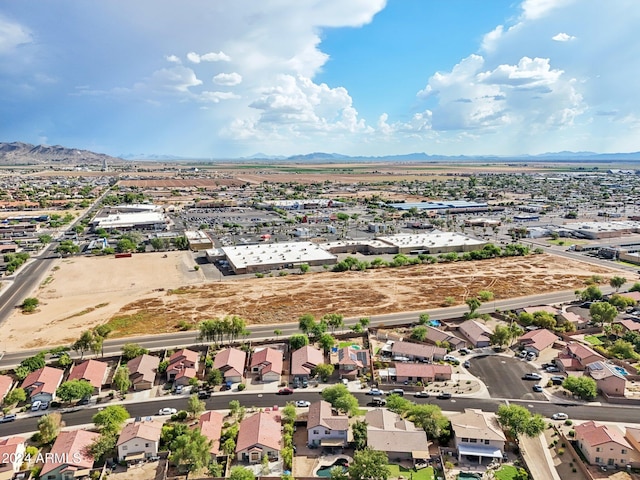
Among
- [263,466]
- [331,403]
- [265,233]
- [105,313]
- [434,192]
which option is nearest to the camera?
[263,466]

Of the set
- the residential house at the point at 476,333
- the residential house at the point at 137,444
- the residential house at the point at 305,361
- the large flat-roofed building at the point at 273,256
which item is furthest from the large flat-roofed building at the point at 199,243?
the residential house at the point at 137,444

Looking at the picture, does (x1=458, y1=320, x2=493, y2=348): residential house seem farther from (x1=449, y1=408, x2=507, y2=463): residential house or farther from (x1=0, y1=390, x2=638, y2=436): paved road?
(x1=449, y1=408, x2=507, y2=463): residential house

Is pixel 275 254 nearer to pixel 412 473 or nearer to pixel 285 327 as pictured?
pixel 285 327

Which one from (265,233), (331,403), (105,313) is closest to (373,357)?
(331,403)

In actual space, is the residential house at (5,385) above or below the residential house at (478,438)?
below

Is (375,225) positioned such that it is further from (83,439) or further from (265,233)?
(83,439)

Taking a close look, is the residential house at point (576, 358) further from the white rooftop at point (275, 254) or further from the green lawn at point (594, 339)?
the white rooftop at point (275, 254)
